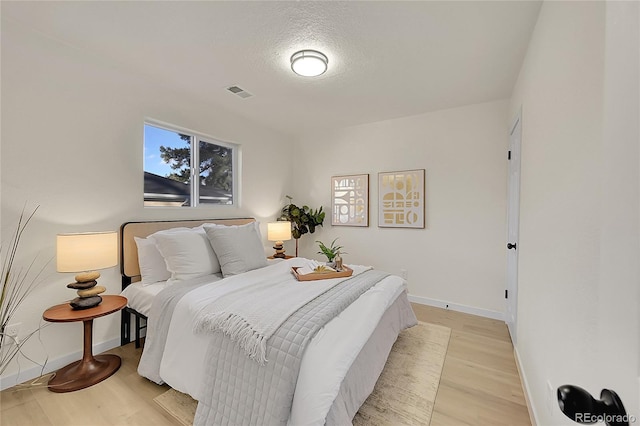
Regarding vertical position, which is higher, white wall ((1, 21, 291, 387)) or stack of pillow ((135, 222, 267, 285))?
white wall ((1, 21, 291, 387))

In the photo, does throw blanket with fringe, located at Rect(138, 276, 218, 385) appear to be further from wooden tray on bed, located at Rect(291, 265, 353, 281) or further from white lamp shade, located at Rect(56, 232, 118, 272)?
wooden tray on bed, located at Rect(291, 265, 353, 281)

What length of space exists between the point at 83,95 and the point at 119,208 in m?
1.00

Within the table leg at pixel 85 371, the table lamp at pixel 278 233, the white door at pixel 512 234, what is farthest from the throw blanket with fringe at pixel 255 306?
the white door at pixel 512 234

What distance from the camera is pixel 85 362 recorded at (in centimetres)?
203

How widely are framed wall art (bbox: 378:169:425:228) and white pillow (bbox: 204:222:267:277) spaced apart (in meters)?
1.98

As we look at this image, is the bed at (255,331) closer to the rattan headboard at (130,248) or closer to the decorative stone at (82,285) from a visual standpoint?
the rattan headboard at (130,248)

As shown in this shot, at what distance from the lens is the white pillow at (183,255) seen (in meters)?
2.32

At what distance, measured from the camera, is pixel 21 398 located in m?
1.78

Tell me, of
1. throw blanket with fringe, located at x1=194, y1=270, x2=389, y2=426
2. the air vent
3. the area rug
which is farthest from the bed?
the air vent

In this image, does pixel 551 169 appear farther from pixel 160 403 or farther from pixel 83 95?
pixel 83 95

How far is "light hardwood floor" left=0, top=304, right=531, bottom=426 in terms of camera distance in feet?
5.31

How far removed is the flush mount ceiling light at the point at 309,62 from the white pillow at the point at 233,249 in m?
1.63

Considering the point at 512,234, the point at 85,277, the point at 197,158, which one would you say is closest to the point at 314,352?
the point at 85,277

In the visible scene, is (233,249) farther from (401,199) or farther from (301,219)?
(401,199)
